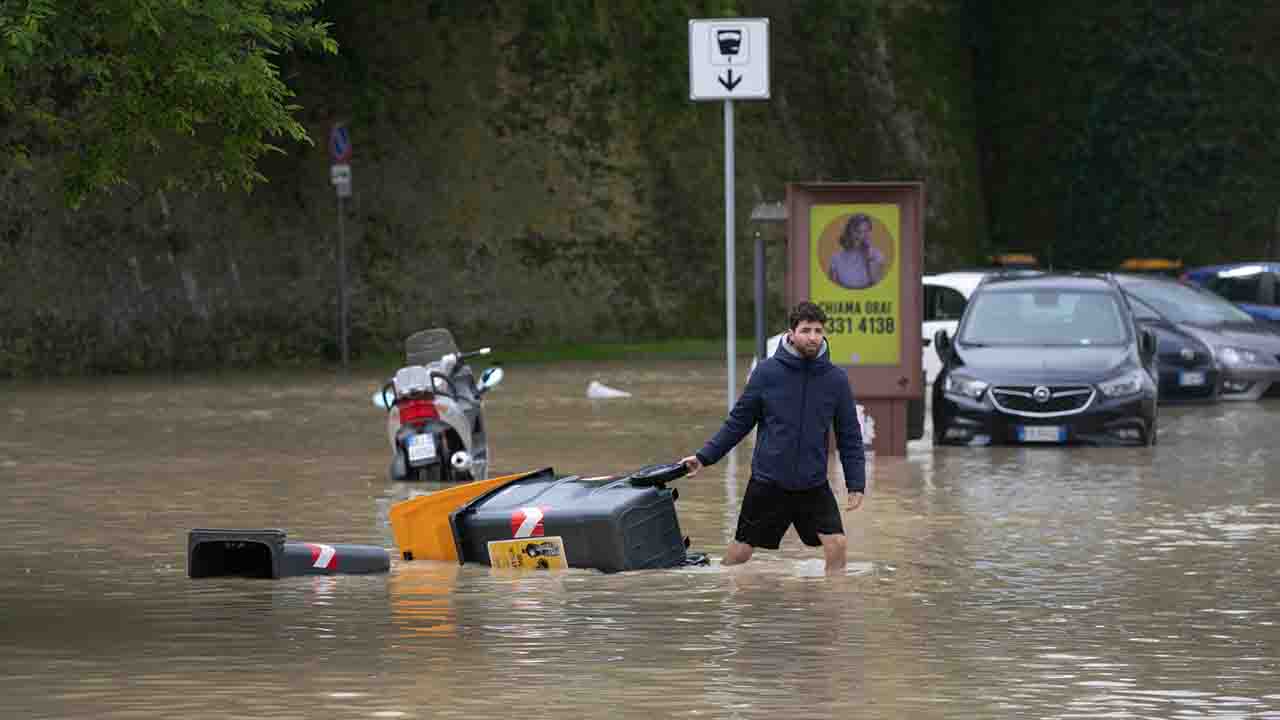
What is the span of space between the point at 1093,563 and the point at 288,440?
11.2 meters

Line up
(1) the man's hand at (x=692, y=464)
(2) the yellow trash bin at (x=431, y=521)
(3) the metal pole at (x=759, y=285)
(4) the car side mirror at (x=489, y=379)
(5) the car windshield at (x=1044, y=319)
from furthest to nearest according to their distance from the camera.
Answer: (5) the car windshield at (x=1044, y=319)
(3) the metal pole at (x=759, y=285)
(4) the car side mirror at (x=489, y=379)
(2) the yellow trash bin at (x=431, y=521)
(1) the man's hand at (x=692, y=464)

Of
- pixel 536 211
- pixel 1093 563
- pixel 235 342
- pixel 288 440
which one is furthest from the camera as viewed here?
pixel 536 211

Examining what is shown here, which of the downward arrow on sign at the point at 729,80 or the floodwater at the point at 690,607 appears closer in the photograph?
the floodwater at the point at 690,607

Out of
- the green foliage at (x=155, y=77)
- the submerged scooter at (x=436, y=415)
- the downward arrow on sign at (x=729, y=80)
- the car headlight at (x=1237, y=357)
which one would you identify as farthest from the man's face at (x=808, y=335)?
the car headlight at (x=1237, y=357)

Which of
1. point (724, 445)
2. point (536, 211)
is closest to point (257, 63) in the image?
point (724, 445)

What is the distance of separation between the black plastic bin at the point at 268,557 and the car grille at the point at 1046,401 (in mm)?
10066

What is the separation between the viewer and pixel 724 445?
14.0m

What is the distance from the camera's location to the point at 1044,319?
82.4 ft

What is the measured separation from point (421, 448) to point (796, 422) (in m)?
6.43

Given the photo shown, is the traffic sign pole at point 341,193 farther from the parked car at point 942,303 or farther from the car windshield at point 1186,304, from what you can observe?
the car windshield at point 1186,304

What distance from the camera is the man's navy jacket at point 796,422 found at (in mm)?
13867

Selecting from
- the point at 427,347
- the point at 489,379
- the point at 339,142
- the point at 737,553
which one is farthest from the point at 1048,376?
the point at 339,142

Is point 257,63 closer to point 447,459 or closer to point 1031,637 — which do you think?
point 1031,637

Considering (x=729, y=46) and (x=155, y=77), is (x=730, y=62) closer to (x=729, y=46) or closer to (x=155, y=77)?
(x=729, y=46)
